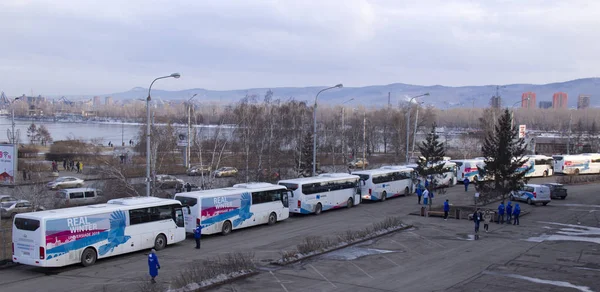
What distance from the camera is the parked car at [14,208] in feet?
107

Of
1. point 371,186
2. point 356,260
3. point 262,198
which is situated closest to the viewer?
point 356,260

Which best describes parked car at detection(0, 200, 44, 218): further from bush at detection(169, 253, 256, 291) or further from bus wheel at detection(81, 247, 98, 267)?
bush at detection(169, 253, 256, 291)

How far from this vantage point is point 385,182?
41750 millimetres

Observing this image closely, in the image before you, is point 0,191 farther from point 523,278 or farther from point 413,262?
point 523,278

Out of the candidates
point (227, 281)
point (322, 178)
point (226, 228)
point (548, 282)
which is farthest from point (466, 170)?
point (227, 281)

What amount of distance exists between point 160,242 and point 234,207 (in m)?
5.14

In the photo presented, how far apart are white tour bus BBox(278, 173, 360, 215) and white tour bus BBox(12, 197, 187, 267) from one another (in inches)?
392

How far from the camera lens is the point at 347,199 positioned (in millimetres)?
37469

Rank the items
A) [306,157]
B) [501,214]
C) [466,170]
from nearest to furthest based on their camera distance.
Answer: [501,214] < [306,157] < [466,170]

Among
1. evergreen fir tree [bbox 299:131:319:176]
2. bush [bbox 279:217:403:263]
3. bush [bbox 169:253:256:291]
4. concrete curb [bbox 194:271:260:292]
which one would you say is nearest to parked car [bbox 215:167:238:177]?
evergreen fir tree [bbox 299:131:319:176]

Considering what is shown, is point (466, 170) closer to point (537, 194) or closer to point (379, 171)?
point (537, 194)

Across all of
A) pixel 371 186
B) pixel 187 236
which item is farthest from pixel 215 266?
pixel 371 186

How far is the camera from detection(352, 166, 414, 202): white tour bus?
4028 cm

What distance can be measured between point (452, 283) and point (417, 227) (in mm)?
11737
